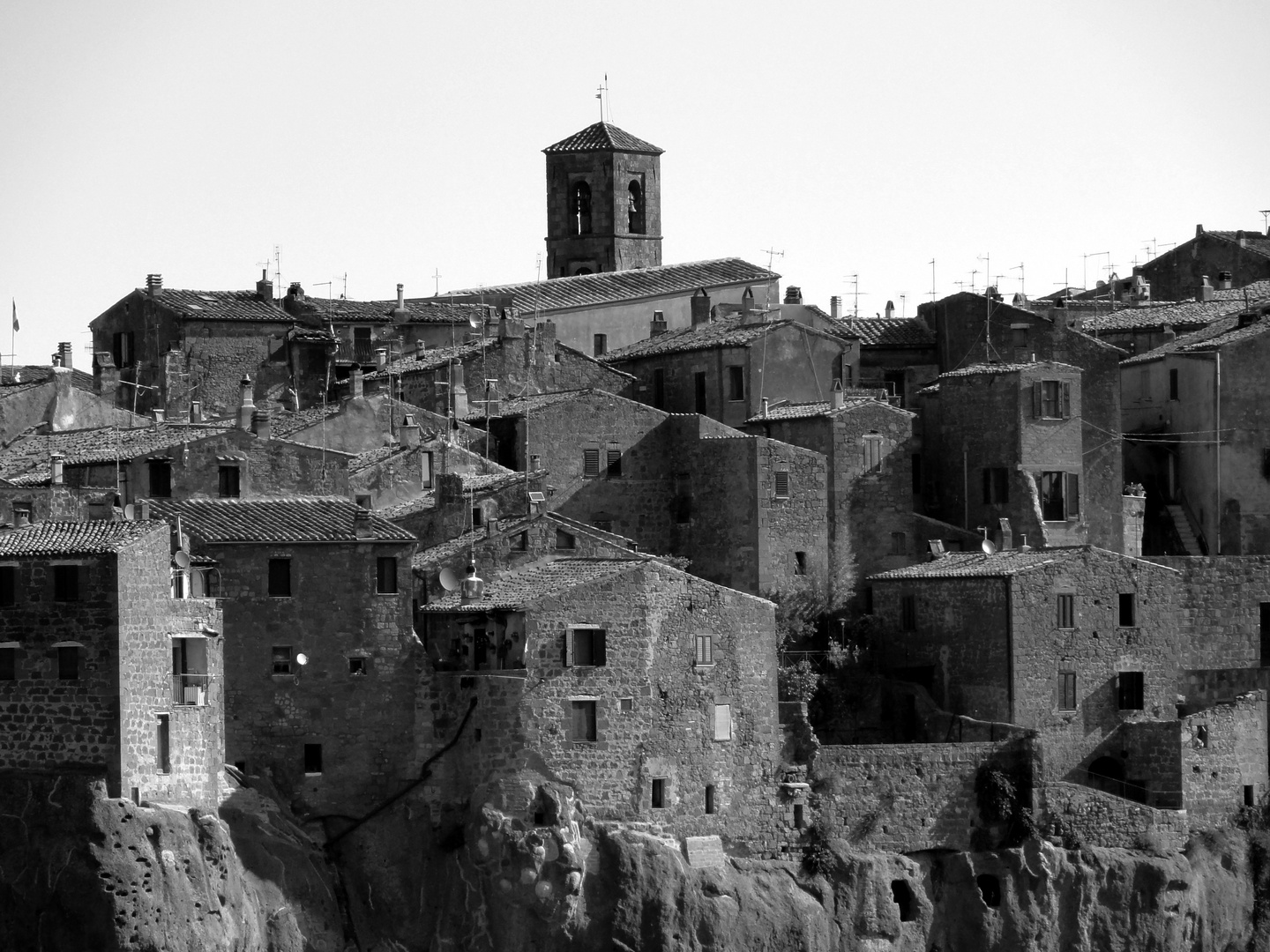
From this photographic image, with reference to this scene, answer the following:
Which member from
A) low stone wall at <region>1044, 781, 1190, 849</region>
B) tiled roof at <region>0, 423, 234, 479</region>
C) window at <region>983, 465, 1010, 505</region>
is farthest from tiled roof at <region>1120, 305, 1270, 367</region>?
tiled roof at <region>0, 423, 234, 479</region>

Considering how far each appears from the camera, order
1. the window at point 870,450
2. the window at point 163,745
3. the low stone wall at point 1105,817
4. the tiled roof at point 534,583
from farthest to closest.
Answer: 1. the window at point 870,450
2. the low stone wall at point 1105,817
3. the tiled roof at point 534,583
4. the window at point 163,745

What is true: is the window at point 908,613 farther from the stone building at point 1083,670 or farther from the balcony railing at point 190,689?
the balcony railing at point 190,689

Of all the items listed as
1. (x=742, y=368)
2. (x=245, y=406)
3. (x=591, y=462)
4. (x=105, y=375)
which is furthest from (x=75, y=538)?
(x=105, y=375)

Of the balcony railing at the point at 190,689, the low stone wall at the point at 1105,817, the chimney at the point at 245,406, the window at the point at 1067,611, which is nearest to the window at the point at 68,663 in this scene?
the balcony railing at the point at 190,689

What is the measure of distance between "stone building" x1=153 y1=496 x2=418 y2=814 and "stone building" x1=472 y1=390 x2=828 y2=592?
9.76 metres

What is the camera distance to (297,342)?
88812 mm

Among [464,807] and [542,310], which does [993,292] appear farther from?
[464,807]

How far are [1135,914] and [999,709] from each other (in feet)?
16.7

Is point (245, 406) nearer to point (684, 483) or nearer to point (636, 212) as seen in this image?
point (684, 483)

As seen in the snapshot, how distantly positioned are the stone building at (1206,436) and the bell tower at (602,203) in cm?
2033

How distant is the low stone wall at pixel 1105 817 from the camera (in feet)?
241

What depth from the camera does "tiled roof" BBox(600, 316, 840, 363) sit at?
8350cm

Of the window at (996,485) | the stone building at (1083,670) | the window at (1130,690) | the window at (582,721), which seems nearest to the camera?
the window at (582,721)

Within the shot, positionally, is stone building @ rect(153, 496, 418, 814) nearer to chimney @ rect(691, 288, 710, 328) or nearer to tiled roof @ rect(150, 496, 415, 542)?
tiled roof @ rect(150, 496, 415, 542)
